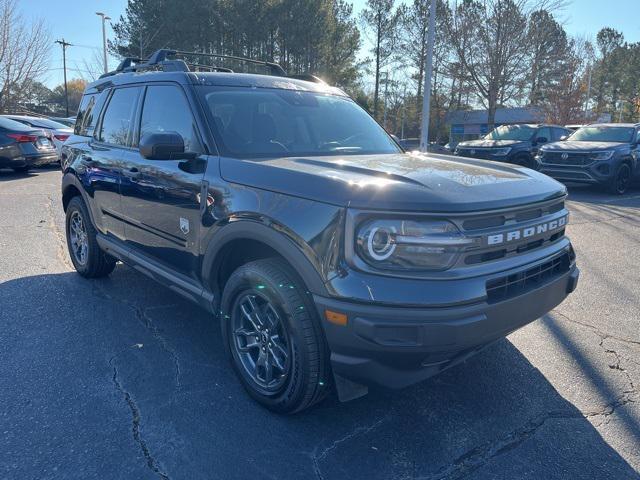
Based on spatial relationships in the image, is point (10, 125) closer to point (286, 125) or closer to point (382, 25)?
point (286, 125)

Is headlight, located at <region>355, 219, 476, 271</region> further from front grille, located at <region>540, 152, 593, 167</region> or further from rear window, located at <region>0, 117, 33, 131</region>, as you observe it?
rear window, located at <region>0, 117, 33, 131</region>

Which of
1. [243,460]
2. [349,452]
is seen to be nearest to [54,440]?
[243,460]

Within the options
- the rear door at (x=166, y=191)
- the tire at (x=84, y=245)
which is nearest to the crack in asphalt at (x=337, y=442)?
the rear door at (x=166, y=191)

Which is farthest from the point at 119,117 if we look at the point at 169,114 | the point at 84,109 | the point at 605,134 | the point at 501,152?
the point at 605,134

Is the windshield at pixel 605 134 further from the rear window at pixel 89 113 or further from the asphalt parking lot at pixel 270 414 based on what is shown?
the rear window at pixel 89 113

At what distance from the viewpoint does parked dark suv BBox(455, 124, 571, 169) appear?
13.9 m

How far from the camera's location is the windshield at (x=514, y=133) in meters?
14.6

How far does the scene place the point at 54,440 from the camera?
2.64 m

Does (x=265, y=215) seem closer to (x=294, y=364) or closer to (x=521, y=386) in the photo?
(x=294, y=364)

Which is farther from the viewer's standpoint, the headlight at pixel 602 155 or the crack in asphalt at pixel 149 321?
the headlight at pixel 602 155

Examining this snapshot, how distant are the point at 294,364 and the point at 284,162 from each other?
1.17m

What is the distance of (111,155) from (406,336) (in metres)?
3.20

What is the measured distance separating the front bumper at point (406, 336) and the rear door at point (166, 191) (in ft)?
4.33

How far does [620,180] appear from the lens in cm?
1172
